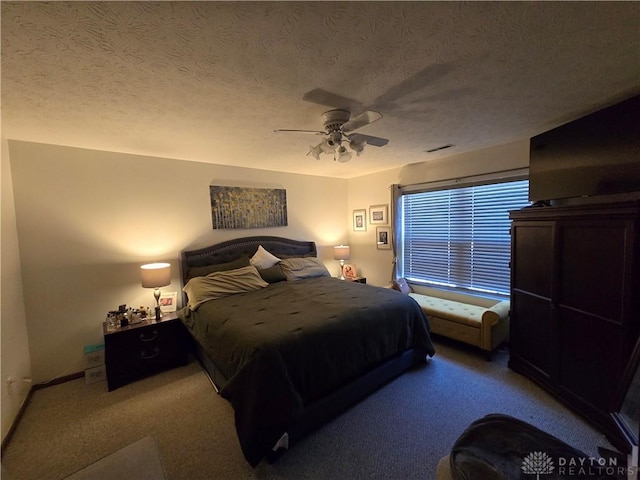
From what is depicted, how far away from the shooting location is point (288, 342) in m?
1.91

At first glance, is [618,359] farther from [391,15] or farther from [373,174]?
[373,174]

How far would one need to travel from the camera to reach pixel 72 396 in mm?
2473

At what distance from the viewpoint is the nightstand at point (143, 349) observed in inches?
101

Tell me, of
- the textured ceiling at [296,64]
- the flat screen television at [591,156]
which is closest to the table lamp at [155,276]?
the textured ceiling at [296,64]

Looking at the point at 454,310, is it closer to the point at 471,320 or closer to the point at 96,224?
the point at 471,320

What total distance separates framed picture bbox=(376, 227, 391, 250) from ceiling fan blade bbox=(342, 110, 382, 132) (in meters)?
2.67

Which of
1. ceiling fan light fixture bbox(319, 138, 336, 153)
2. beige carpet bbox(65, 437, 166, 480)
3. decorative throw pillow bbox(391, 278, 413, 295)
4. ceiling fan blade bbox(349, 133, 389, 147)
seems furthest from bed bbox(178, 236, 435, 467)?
ceiling fan blade bbox(349, 133, 389, 147)

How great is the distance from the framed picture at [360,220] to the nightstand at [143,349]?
11.0 feet

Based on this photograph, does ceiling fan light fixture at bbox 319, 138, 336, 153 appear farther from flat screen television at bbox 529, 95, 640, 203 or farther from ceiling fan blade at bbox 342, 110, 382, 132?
flat screen television at bbox 529, 95, 640, 203

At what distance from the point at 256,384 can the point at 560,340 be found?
2450 mm

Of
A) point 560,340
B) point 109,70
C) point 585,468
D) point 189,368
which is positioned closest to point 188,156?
point 109,70

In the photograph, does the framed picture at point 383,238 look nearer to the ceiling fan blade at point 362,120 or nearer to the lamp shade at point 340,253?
the lamp shade at point 340,253

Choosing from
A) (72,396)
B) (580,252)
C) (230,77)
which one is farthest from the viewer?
(72,396)

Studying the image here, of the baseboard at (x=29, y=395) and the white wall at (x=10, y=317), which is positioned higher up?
the white wall at (x=10, y=317)
